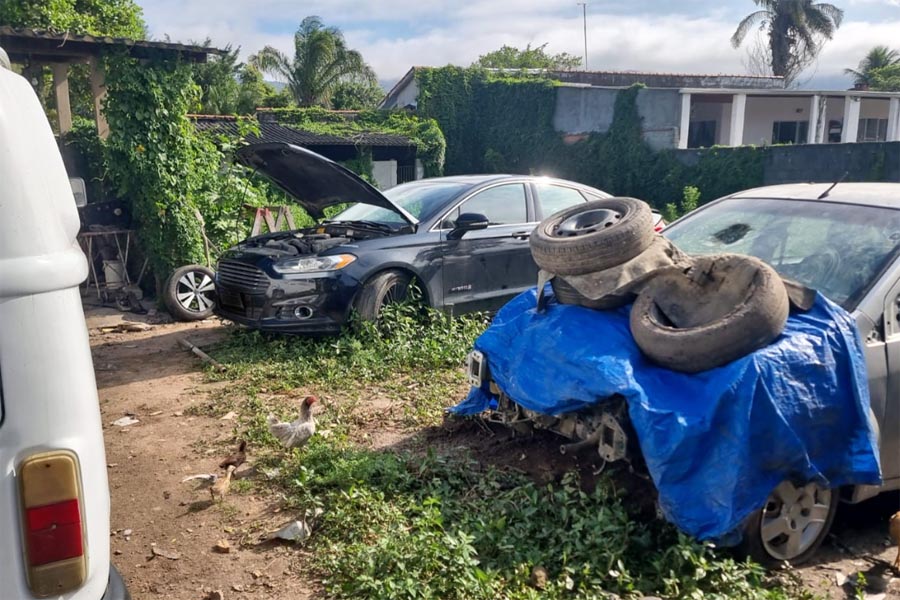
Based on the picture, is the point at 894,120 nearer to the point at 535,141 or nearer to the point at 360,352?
the point at 535,141

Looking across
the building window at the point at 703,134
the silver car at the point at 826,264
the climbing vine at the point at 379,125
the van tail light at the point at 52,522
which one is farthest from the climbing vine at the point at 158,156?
the building window at the point at 703,134

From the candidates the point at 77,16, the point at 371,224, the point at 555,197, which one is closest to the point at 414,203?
the point at 371,224

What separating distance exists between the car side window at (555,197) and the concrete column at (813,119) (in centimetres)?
2465

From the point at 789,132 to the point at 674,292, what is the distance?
3036 cm

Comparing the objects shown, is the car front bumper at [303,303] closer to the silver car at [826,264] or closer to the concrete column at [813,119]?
the silver car at [826,264]

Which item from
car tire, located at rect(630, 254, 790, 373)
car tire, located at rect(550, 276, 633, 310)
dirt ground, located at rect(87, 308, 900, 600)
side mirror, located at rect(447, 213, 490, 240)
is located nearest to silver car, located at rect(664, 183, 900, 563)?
dirt ground, located at rect(87, 308, 900, 600)

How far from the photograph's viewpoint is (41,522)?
1.80m

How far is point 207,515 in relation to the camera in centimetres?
404

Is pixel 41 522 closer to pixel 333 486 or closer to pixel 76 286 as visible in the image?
pixel 76 286

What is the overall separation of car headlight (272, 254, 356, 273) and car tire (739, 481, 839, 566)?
173 inches

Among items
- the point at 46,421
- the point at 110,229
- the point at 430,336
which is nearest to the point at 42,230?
the point at 46,421

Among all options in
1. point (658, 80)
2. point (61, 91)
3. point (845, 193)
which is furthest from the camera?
point (658, 80)

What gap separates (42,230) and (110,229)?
9.28 meters

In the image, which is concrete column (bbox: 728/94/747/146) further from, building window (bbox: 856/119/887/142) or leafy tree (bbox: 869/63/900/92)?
leafy tree (bbox: 869/63/900/92)
